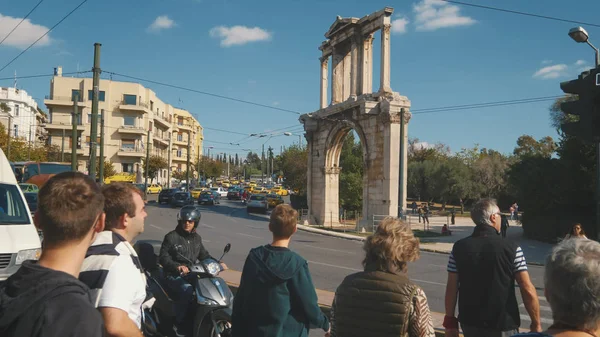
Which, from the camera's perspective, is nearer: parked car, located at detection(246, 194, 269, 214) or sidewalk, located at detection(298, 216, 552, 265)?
sidewalk, located at detection(298, 216, 552, 265)

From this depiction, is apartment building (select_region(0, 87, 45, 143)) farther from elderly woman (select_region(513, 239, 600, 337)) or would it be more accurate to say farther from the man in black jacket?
elderly woman (select_region(513, 239, 600, 337))

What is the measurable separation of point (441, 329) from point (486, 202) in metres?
3.36

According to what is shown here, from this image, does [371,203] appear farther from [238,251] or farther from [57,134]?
[57,134]

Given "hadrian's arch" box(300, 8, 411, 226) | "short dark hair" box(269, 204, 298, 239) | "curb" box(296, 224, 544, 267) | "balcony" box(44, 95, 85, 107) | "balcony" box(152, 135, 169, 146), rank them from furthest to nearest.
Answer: "balcony" box(152, 135, 169, 146) < "balcony" box(44, 95, 85, 107) < "hadrian's arch" box(300, 8, 411, 226) < "curb" box(296, 224, 544, 267) < "short dark hair" box(269, 204, 298, 239)

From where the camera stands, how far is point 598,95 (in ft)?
18.8

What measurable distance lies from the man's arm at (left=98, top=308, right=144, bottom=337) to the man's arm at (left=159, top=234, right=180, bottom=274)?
10.5ft

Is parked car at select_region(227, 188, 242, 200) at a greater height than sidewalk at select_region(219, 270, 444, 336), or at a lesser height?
greater

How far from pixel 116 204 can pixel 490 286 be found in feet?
9.54

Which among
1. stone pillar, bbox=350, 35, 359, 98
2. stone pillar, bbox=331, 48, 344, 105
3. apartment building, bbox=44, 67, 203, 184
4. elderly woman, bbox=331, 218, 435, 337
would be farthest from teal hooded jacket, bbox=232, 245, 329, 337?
apartment building, bbox=44, 67, 203, 184

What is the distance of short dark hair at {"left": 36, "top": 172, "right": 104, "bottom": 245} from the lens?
2047 mm

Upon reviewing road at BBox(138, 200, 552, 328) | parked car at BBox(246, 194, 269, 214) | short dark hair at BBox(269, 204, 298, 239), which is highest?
short dark hair at BBox(269, 204, 298, 239)

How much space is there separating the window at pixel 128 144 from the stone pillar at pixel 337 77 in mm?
41876

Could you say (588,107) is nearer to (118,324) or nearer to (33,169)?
(118,324)

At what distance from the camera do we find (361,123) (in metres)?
28.2
